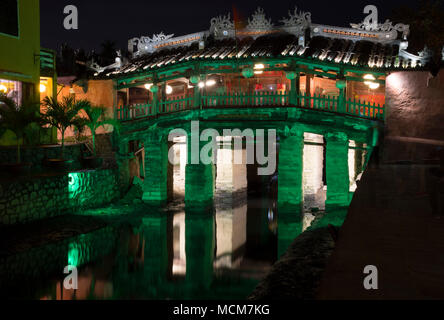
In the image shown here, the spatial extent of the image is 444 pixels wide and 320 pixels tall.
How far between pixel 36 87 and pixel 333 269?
16662mm

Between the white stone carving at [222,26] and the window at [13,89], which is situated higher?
the white stone carving at [222,26]

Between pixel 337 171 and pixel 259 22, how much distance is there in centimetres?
795

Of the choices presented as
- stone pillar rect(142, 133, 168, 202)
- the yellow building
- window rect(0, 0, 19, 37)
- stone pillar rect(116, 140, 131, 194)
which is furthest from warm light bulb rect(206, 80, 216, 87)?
window rect(0, 0, 19, 37)

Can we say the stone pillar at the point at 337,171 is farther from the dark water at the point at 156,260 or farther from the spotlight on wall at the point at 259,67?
the spotlight on wall at the point at 259,67

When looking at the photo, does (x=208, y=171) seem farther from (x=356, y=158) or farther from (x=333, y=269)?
(x=333, y=269)

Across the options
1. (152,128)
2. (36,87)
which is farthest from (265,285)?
(36,87)

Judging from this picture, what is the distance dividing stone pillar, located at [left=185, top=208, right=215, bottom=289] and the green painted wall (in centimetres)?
Answer: 880

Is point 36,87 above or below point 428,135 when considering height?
above

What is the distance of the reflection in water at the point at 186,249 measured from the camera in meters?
9.63

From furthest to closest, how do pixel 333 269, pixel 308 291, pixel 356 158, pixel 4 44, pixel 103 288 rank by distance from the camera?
pixel 356 158 < pixel 4 44 < pixel 103 288 < pixel 308 291 < pixel 333 269

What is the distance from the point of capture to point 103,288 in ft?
31.4

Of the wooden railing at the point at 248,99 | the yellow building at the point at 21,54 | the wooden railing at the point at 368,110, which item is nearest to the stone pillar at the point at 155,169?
the wooden railing at the point at 248,99

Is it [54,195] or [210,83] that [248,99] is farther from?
[54,195]

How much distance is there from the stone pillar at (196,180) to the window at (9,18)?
8.25m
